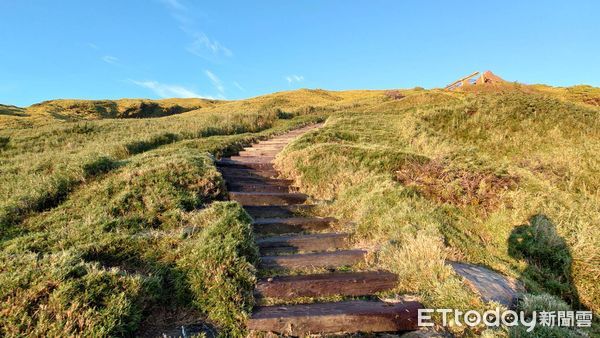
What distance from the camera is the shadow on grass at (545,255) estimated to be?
5664 mm

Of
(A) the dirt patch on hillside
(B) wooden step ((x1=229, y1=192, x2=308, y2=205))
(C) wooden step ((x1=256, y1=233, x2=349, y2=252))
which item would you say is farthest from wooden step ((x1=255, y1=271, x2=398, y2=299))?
(B) wooden step ((x1=229, y1=192, x2=308, y2=205))

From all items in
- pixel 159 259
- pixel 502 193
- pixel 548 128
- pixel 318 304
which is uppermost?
pixel 548 128

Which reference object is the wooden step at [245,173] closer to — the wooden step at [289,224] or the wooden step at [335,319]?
the wooden step at [289,224]

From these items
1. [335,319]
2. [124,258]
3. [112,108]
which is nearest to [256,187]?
[124,258]

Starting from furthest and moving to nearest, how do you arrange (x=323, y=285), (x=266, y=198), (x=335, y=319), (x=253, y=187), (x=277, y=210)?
(x=253, y=187)
(x=266, y=198)
(x=277, y=210)
(x=323, y=285)
(x=335, y=319)

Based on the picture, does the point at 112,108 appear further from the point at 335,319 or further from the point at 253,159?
the point at 335,319

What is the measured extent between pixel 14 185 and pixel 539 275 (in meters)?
12.2

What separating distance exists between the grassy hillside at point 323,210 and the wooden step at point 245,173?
55cm

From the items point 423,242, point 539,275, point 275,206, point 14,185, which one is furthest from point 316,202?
point 14,185

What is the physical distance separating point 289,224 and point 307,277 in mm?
2346

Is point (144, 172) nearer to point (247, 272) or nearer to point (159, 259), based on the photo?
point (159, 259)

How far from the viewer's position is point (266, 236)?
7.39 meters

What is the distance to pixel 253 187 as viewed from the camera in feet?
32.7

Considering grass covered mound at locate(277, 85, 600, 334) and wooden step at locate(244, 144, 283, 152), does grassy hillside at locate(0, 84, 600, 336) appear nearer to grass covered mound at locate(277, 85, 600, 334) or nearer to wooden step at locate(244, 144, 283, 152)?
grass covered mound at locate(277, 85, 600, 334)
